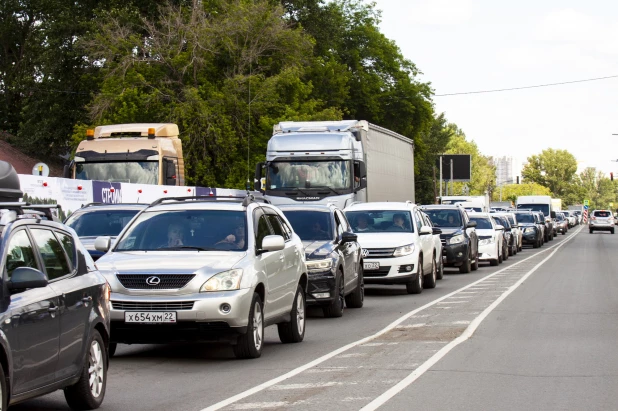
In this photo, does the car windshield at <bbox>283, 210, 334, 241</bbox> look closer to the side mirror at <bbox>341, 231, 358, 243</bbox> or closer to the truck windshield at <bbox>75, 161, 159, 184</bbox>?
the side mirror at <bbox>341, 231, 358, 243</bbox>

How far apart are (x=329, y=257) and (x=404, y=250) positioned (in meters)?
5.57

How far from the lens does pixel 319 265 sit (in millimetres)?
16375

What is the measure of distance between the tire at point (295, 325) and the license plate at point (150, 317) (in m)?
2.44

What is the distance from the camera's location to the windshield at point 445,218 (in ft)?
102

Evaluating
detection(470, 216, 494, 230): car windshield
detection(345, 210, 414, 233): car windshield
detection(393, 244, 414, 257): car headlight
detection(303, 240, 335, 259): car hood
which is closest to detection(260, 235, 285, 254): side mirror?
detection(303, 240, 335, 259): car hood

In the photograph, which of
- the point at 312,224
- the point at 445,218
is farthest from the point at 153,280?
the point at 445,218

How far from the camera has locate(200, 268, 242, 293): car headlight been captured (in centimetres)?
1109

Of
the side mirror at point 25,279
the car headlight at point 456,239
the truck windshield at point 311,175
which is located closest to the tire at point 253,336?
the side mirror at point 25,279

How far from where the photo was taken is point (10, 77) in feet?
216

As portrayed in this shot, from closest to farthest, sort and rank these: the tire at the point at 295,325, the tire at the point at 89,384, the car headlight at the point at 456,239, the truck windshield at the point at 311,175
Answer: the tire at the point at 89,384 < the tire at the point at 295,325 < the truck windshield at the point at 311,175 < the car headlight at the point at 456,239

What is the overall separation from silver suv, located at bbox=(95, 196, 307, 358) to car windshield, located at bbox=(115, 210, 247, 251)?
0.4 inches

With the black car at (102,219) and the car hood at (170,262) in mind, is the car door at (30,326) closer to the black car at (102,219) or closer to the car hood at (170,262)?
the car hood at (170,262)

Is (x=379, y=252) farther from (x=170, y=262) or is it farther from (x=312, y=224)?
(x=170, y=262)

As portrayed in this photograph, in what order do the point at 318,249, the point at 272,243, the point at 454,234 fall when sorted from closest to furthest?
the point at 272,243
the point at 318,249
the point at 454,234
